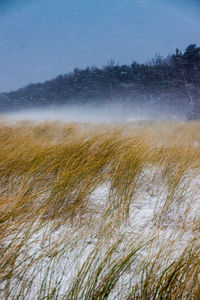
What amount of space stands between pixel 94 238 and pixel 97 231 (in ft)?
0.11

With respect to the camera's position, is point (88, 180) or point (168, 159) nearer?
point (88, 180)

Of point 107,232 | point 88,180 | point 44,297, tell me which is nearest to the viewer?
point 44,297

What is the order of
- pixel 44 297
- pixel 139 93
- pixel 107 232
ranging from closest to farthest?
pixel 44 297, pixel 107 232, pixel 139 93

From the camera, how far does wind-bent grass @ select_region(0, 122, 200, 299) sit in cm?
43

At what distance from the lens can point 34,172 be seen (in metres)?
1.00

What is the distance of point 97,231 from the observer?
63 centimetres

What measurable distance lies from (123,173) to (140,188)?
0.49ft

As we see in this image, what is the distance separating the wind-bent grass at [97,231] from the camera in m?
0.43

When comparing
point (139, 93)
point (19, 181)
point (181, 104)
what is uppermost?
point (139, 93)

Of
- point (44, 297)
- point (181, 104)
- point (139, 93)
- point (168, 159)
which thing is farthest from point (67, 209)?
point (139, 93)

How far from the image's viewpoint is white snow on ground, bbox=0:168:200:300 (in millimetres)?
463

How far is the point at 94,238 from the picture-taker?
596 millimetres

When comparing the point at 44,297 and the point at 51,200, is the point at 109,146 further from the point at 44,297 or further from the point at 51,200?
the point at 44,297

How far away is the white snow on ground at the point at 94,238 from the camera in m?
0.46
